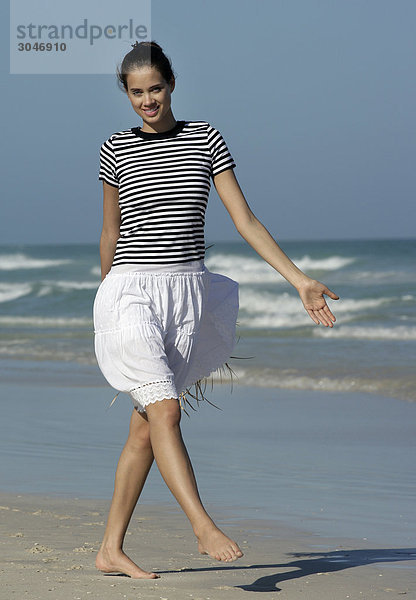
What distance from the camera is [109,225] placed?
327 cm

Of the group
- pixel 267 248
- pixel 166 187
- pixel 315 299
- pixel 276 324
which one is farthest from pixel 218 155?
pixel 276 324

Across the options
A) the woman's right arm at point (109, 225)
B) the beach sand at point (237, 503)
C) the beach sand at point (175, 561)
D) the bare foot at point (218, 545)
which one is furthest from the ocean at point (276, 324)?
the bare foot at point (218, 545)

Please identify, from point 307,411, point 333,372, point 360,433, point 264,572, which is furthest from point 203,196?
point 333,372

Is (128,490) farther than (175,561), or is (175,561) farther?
(175,561)

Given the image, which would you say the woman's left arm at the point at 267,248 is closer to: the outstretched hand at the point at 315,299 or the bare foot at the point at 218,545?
the outstretched hand at the point at 315,299

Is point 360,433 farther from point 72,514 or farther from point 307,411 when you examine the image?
point 72,514

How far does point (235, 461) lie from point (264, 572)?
90.4 inches

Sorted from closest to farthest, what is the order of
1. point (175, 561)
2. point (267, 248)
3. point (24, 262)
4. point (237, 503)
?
point (267, 248), point (175, 561), point (237, 503), point (24, 262)

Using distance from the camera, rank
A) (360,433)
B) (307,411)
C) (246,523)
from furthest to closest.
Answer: (307,411) < (360,433) < (246,523)

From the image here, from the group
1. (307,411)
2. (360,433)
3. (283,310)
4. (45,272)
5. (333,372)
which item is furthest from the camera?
(45,272)

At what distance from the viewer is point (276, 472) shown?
5457mm

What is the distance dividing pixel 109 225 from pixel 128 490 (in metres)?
0.90

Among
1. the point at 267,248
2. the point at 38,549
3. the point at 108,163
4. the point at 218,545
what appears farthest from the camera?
the point at 38,549

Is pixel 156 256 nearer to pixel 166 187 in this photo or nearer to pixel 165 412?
pixel 166 187
